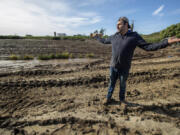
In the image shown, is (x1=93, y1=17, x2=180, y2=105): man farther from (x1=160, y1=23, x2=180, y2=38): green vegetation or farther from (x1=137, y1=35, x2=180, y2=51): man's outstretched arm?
(x1=160, y1=23, x2=180, y2=38): green vegetation

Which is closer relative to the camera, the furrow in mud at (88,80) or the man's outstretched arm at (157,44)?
the man's outstretched arm at (157,44)

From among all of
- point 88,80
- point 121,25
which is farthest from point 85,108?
point 121,25

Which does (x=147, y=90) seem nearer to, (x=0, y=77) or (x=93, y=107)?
(x=93, y=107)

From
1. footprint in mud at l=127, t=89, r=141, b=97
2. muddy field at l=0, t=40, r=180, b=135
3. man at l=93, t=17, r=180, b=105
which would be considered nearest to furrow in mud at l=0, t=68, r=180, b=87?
muddy field at l=0, t=40, r=180, b=135

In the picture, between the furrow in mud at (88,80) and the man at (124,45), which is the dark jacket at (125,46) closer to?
the man at (124,45)

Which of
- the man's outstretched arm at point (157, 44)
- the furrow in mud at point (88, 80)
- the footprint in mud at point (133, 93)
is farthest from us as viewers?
the furrow in mud at point (88, 80)

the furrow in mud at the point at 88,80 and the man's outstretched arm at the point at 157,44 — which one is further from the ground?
the man's outstretched arm at the point at 157,44

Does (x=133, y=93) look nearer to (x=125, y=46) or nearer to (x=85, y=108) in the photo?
(x=85, y=108)

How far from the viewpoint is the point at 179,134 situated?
226 centimetres

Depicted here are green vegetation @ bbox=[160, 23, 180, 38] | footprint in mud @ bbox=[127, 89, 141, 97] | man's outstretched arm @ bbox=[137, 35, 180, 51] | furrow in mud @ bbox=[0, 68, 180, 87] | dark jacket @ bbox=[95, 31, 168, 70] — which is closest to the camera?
man's outstretched arm @ bbox=[137, 35, 180, 51]

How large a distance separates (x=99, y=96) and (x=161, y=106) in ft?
5.88

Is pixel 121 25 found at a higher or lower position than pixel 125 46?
higher

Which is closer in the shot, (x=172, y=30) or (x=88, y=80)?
(x=88, y=80)

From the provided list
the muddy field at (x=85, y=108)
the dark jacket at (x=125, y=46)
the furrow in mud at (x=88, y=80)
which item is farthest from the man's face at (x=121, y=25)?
the furrow in mud at (x=88, y=80)
